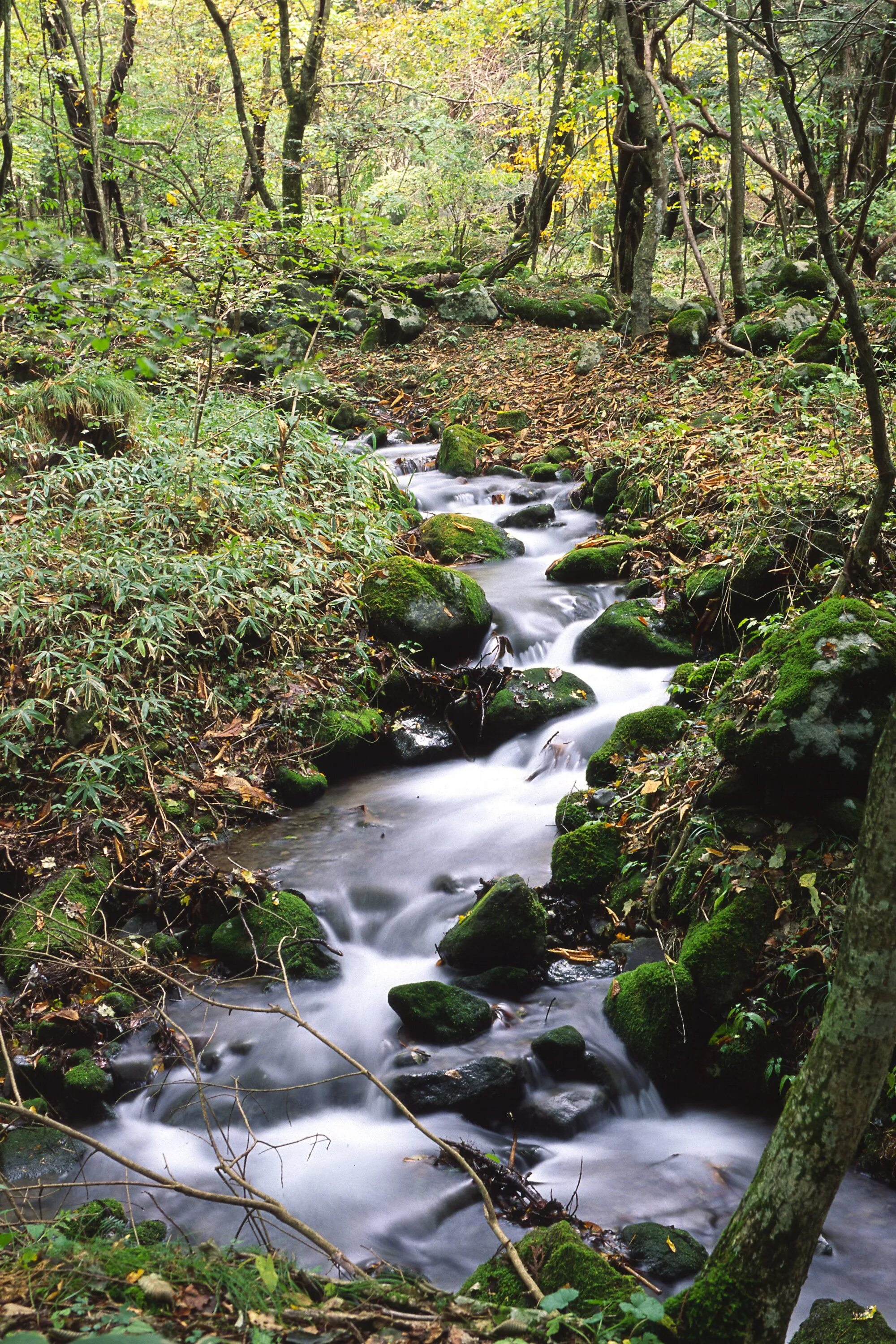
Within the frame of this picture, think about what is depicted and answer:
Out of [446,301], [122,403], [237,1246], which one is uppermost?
[446,301]

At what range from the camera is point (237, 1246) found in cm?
325

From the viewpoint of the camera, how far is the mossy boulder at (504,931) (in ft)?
15.1

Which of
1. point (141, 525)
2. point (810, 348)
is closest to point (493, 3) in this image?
point (810, 348)

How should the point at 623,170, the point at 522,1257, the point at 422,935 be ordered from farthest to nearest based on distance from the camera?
1. the point at 623,170
2. the point at 422,935
3. the point at 522,1257

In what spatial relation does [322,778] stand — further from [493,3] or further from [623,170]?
[493,3]

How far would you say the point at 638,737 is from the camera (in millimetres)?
5703

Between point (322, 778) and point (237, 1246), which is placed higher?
point (322, 778)

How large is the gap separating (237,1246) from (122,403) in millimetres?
7057

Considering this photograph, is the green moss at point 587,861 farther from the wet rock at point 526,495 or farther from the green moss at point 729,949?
the wet rock at point 526,495

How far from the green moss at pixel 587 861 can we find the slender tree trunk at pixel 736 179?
351 inches

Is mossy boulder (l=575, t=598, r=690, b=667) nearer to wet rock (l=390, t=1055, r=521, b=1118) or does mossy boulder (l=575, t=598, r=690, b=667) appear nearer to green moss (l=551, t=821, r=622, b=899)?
green moss (l=551, t=821, r=622, b=899)

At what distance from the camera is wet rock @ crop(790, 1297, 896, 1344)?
8.10 ft

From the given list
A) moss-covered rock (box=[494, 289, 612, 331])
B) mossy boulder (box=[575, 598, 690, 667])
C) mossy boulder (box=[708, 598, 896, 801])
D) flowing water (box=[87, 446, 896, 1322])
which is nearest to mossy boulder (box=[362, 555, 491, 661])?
mossy boulder (box=[575, 598, 690, 667])

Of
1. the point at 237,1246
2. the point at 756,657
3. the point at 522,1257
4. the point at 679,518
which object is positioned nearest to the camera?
the point at 522,1257
